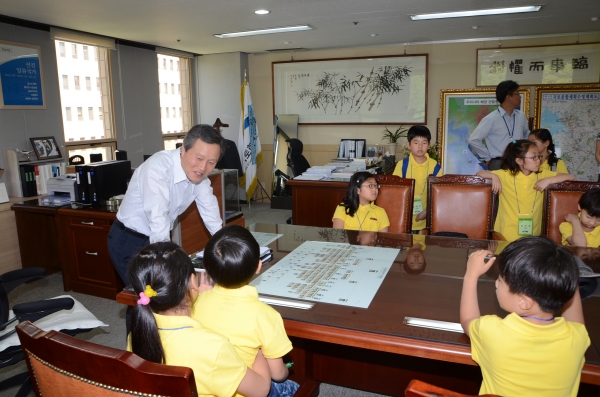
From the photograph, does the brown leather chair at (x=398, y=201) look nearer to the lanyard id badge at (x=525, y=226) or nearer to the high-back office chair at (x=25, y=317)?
the lanyard id badge at (x=525, y=226)


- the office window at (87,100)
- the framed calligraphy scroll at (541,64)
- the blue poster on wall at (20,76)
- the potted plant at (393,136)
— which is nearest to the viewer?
the blue poster on wall at (20,76)

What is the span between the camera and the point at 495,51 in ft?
19.4

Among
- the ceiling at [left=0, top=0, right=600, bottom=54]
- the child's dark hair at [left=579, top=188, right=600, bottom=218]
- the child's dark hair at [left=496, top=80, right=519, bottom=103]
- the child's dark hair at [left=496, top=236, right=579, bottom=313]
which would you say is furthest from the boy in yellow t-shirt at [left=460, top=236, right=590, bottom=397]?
the ceiling at [left=0, top=0, right=600, bottom=54]

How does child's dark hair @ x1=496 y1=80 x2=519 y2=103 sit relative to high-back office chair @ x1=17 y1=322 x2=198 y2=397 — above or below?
above

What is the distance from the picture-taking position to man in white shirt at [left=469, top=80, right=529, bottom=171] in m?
3.95

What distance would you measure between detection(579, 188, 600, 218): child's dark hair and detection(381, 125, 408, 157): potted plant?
13.3 ft

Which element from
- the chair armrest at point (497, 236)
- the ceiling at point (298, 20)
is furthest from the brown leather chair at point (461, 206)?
the ceiling at point (298, 20)

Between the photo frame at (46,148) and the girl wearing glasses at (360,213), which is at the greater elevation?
the photo frame at (46,148)

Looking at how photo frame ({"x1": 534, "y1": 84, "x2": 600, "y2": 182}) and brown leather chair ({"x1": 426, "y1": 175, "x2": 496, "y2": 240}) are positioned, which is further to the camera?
photo frame ({"x1": 534, "y1": 84, "x2": 600, "y2": 182})

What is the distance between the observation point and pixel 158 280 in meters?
1.14

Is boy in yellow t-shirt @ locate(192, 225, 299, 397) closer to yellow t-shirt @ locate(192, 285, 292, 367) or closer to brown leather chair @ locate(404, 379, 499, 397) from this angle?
yellow t-shirt @ locate(192, 285, 292, 367)

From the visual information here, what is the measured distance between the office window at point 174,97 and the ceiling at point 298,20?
0.56 metres

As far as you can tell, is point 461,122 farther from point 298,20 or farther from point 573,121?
point 298,20

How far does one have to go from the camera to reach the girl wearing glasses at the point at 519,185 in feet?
8.74
